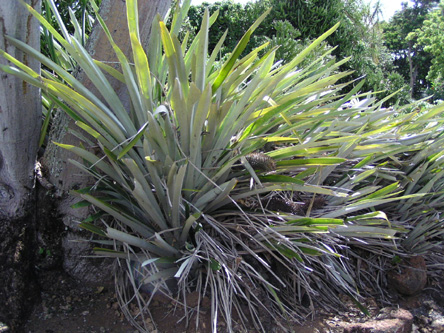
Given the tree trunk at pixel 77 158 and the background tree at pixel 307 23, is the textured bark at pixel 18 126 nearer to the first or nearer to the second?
the tree trunk at pixel 77 158

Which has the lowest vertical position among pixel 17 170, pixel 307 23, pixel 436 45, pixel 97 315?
pixel 97 315

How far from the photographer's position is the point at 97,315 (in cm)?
203

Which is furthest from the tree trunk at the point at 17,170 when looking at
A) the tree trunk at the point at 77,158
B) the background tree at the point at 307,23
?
the background tree at the point at 307,23

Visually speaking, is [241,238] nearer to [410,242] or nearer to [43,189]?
[43,189]

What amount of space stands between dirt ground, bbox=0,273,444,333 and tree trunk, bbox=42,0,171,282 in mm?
85

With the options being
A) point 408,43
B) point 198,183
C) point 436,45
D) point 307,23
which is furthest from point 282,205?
point 408,43

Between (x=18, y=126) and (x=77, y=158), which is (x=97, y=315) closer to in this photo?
(x=77, y=158)

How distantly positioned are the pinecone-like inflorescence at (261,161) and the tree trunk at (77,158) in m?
0.81

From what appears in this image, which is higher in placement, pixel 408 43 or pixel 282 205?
pixel 408 43

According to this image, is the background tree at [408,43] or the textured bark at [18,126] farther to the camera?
the background tree at [408,43]

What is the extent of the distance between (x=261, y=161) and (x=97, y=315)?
108cm

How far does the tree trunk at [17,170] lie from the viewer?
193 cm

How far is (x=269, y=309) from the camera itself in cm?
213

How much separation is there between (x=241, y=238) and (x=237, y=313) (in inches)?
14.4
